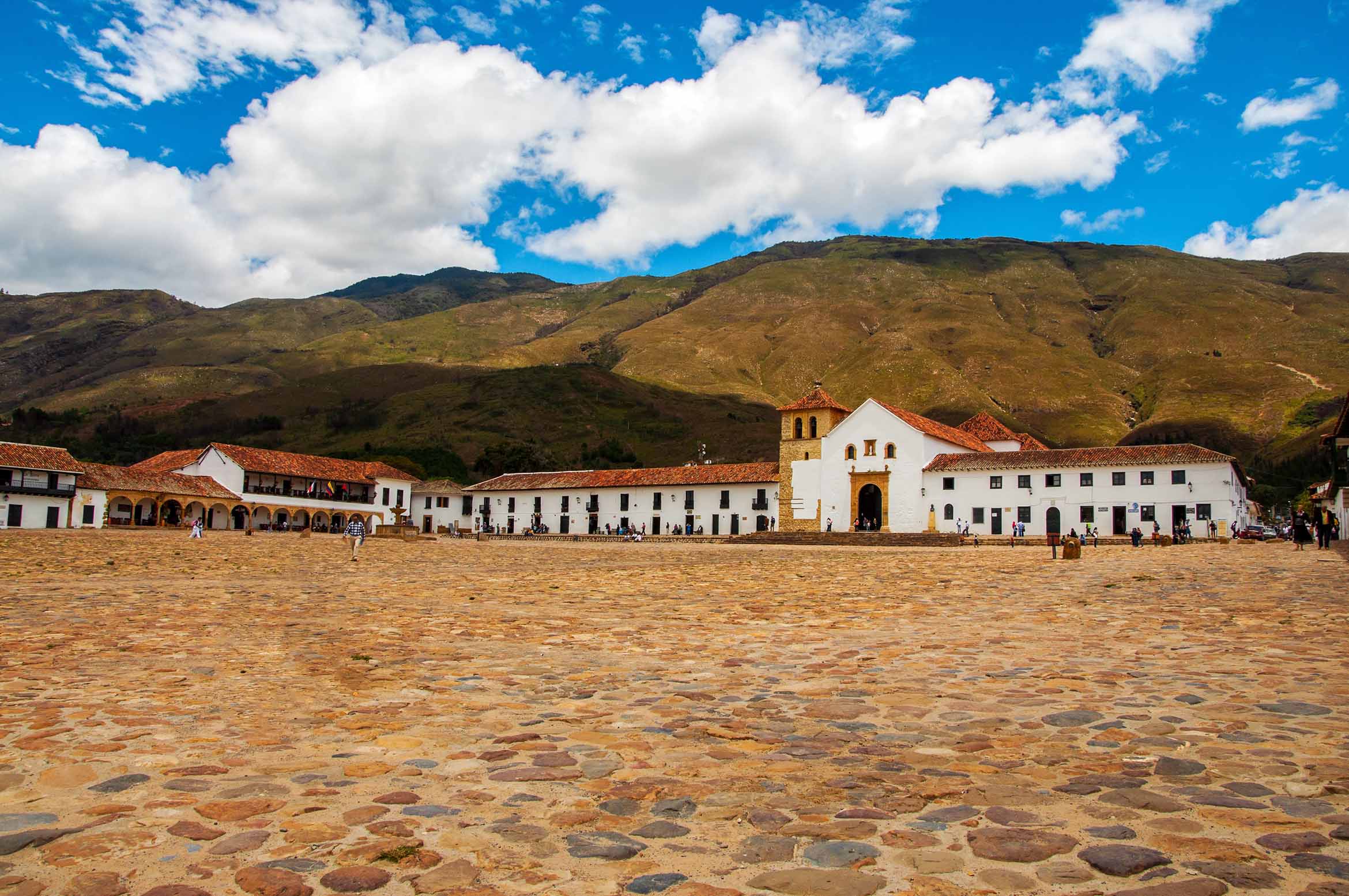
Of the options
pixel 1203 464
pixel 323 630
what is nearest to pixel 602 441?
pixel 1203 464

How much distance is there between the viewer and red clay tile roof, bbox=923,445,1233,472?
46312 mm

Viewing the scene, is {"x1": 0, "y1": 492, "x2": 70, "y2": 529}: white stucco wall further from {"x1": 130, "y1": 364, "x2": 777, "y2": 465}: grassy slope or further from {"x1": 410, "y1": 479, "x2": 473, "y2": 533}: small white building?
{"x1": 130, "y1": 364, "x2": 777, "y2": 465}: grassy slope

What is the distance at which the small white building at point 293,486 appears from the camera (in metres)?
65.2

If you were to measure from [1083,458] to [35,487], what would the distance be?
6046cm

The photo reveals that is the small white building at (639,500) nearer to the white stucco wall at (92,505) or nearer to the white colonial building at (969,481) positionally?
the white colonial building at (969,481)

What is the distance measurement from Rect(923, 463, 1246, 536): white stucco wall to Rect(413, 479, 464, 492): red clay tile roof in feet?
129

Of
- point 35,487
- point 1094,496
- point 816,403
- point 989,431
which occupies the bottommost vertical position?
point 35,487

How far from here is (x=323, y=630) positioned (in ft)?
28.8

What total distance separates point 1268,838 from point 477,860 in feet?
8.98

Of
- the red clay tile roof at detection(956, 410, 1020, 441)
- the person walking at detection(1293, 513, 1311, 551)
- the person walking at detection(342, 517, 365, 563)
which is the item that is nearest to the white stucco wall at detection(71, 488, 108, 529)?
the person walking at detection(342, 517, 365, 563)

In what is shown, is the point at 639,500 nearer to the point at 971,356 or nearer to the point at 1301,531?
the point at 1301,531

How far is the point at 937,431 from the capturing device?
180 feet

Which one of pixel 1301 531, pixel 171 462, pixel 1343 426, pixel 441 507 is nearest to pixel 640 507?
pixel 441 507

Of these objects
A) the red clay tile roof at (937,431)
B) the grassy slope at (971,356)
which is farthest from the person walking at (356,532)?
the grassy slope at (971,356)
